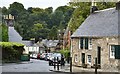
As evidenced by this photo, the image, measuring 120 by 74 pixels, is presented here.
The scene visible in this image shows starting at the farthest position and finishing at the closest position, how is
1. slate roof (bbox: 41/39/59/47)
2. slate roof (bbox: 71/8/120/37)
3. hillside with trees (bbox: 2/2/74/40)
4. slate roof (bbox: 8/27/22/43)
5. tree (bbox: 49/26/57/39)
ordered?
tree (bbox: 49/26/57/39)
hillside with trees (bbox: 2/2/74/40)
slate roof (bbox: 41/39/59/47)
slate roof (bbox: 8/27/22/43)
slate roof (bbox: 71/8/120/37)

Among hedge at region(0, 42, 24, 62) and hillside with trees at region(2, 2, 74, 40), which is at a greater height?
hillside with trees at region(2, 2, 74, 40)

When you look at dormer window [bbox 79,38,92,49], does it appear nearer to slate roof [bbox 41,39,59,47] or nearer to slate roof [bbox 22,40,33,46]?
slate roof [bbox 41,39,59,47]

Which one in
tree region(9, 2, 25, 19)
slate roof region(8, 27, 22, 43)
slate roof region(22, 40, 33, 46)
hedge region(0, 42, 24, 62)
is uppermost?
tree region(9, 2, 25, 19)

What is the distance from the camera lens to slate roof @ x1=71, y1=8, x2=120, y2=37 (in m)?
29.1

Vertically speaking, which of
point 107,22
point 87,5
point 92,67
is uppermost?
point 87,5

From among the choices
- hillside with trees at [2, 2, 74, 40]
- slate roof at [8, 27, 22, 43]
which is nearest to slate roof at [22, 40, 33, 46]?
hillside with trees at [2, 2, 74, 40]

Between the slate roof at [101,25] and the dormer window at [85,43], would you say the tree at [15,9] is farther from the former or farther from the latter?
the dormer window at [85,43]

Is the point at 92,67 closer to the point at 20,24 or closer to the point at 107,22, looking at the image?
the point at 107,22

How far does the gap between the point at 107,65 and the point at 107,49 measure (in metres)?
1.44

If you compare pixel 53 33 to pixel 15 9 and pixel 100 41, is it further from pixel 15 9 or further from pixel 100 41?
pixel 100 41

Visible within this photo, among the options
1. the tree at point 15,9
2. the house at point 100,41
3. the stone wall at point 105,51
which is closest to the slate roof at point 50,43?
the tree at point 15,9

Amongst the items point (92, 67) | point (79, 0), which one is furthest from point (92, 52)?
point (79, 0)

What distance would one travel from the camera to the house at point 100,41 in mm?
27630

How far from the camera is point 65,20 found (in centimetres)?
10369
